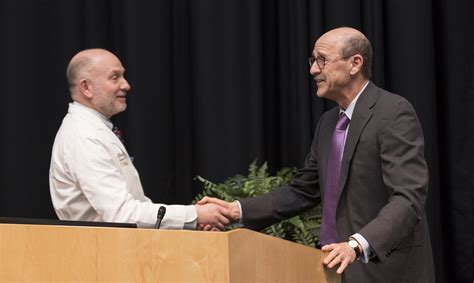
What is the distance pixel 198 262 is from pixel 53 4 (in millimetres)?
3699

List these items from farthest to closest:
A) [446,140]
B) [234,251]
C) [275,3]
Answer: [275,3]
[446,140]
[234,251]

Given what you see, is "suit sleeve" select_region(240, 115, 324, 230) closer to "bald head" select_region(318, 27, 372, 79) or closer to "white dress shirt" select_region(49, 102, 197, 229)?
"white dress shirt" select_region(49, 102, 197, 229)

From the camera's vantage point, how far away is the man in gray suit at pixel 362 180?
9.44 feet

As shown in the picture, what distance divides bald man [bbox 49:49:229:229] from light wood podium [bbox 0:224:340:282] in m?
1.24

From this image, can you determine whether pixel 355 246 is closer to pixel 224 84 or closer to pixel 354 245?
pixel 354 245

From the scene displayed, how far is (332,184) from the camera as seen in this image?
3.31 m

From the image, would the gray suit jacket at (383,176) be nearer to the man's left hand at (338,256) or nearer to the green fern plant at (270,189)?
the man's left hand at (338,256)

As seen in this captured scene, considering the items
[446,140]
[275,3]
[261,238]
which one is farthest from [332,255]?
[275,3]


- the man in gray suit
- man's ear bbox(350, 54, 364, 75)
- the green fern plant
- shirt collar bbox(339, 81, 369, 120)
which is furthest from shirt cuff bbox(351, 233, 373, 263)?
the green fern plant

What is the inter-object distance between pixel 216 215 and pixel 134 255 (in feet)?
5.16

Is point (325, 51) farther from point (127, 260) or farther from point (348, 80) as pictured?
point (127, 260)

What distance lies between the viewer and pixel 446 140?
15.5 ft

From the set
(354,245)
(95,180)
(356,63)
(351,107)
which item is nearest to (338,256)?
(354,245)

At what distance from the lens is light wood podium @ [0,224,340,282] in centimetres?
194
